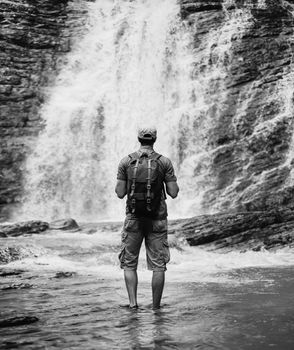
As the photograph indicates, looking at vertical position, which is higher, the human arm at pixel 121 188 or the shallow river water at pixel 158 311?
the human arm at pixel 121 188

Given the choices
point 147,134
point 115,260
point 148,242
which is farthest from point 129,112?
point 148,242

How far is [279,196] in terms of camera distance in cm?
1995

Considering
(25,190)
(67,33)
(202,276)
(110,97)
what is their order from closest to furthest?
(202,276), (25,190), (110,97), (67,33)

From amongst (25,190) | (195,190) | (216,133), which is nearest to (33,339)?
(195,190)

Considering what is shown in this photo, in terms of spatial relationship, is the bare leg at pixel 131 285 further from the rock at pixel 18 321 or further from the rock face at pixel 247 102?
the rock face at pixel 247 102

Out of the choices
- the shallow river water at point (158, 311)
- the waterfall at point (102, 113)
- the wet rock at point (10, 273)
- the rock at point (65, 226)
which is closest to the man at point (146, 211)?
the shallow river water at point (158, 311)

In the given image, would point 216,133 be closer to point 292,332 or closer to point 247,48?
point 247,48

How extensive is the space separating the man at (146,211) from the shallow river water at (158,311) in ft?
1.22

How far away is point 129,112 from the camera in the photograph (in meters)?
26.8

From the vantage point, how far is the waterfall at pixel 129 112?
78.5ft

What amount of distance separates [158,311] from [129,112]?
71.9 feet

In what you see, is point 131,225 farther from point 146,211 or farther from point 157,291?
point 157,291

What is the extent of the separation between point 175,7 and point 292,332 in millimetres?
27619

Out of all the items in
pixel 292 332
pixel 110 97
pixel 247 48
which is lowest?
pixel 292 332
